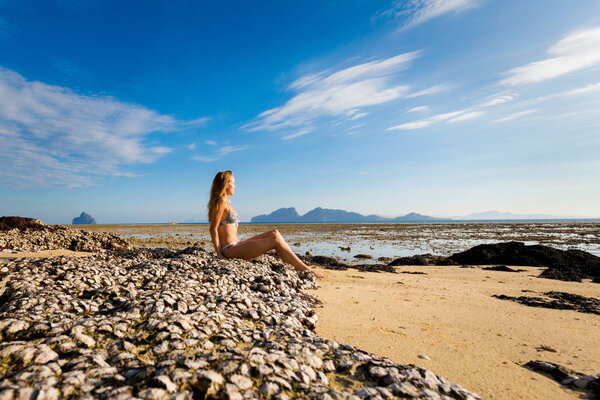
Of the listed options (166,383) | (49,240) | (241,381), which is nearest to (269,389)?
(241,381)

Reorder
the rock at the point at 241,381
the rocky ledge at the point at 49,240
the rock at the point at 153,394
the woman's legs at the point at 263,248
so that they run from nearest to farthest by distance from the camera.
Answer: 1. the rock at the point at 153,394
2. the rock at the point at 241,381
3. the woman's legs at the point at 263,248
4. the rocky ledge at the point at 49,240

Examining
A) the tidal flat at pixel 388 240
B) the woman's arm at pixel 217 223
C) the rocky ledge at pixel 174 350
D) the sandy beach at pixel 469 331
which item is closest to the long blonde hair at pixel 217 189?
A: the woman's arm at pixel 217 223

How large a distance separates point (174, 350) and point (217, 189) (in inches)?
244

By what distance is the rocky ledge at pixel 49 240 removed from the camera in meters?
13.7

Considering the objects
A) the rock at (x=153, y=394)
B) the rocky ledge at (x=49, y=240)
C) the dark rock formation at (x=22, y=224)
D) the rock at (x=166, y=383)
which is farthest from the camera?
the dark rock formation at (x=22, y=224)

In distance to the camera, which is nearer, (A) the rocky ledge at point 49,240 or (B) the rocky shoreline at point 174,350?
(B) the rocky shoreline at point 174,350

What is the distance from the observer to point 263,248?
8.34 meters

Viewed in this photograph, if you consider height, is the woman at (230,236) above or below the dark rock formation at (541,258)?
above

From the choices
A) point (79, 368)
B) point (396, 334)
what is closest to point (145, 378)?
point (79, 368)

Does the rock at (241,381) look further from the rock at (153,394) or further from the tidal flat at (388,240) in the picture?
the tidal flat at (388,240)

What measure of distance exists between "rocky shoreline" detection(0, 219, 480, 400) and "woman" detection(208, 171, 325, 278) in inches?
116

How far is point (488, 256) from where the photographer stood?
1375cm

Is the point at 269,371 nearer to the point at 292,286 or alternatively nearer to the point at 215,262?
the point at 292,286

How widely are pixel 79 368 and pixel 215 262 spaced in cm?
492
